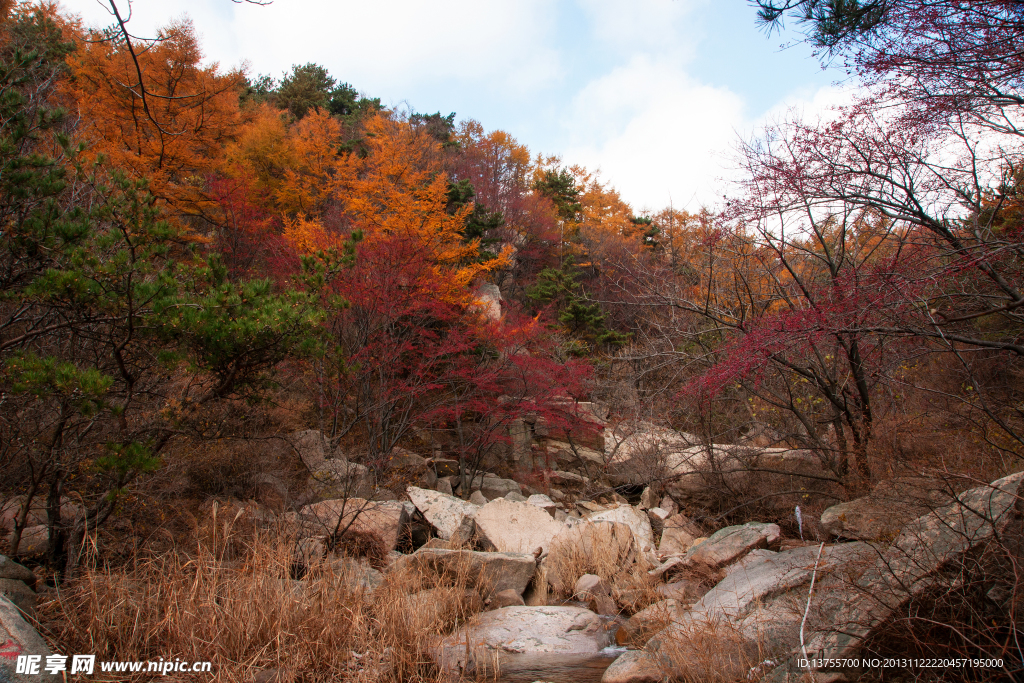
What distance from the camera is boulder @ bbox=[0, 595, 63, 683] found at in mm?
2826

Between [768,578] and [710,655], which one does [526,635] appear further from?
[768,578]

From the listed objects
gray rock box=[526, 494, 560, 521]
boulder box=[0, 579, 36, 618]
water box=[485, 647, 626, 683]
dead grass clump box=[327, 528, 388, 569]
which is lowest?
water box=[485, 647, 626, 683]

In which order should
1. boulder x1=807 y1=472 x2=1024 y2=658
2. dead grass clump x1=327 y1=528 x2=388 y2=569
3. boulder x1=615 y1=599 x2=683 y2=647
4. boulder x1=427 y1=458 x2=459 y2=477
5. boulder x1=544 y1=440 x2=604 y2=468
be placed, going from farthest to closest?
boulder x1=544 y1=440 x2=604 y2=468 < boulder x1=427 y1=458 x2=459 y2=477 < dead grass clump x1=327 y1=528 x2=388 y2=569 < boulder x1=615 y1=599 x2=683 y2=647 < boulder x1=807 y1=472 x2=1024 y2=658

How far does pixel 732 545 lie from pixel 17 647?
5.98 metres

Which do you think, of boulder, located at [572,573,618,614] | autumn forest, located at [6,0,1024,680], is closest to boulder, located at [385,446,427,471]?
autumn forest, located at [6,0,1024,680]

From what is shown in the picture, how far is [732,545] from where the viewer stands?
6121 mm

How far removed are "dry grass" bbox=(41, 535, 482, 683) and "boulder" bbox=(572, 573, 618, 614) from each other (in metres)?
2.29

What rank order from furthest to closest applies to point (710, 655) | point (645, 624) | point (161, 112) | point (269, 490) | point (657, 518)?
point (161, 112)
point (657, 518)
point (269, 490)
point (645, 624)
point (710, 655)

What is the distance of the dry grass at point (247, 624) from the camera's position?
357cm

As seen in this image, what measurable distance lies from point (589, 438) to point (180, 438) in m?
9.74

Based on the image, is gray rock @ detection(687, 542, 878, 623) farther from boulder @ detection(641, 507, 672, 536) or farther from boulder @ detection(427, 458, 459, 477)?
boulder @ detection(427, 458, 459, 477)

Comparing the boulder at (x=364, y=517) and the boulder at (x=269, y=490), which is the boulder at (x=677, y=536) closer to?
the boulder at (x=364, y=517)

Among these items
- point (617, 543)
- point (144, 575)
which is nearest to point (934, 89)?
point (617, 543)

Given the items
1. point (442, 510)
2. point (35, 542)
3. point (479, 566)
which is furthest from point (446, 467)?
point (35, 542)
